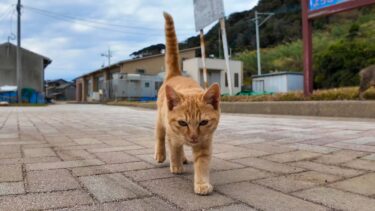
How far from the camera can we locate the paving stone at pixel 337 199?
1.70 m

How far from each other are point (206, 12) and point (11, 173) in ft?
36.5

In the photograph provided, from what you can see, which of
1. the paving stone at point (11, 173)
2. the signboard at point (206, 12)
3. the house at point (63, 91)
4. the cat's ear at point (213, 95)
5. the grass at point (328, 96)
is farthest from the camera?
the house at point (63, 91)

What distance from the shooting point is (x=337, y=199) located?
71.2 inches

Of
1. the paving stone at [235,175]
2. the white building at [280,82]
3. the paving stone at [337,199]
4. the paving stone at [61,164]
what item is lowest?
the paving stone at [337,199]

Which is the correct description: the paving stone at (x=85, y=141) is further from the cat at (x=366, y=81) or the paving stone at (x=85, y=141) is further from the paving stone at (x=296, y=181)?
the cat at (x=366, y=81)

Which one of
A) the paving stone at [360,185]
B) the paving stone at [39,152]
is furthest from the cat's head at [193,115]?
the paving stone at [39,152]

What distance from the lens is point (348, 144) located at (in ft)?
11.8

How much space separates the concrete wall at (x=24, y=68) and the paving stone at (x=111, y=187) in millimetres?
33134

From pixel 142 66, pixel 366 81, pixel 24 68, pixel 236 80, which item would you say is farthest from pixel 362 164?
pixel 24 68

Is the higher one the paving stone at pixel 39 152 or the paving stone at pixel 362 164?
the paving stone at pixel 39 152

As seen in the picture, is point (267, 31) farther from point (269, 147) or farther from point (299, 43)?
point (269, 147)

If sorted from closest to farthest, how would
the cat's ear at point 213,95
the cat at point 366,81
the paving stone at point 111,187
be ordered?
the paving stone at point 111,187, the cat's ear at point 213,95, the cat at point 366,81

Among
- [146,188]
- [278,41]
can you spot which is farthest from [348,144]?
[278,41]

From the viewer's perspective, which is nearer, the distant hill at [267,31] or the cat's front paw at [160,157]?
the cat's front paw at [160,157]
